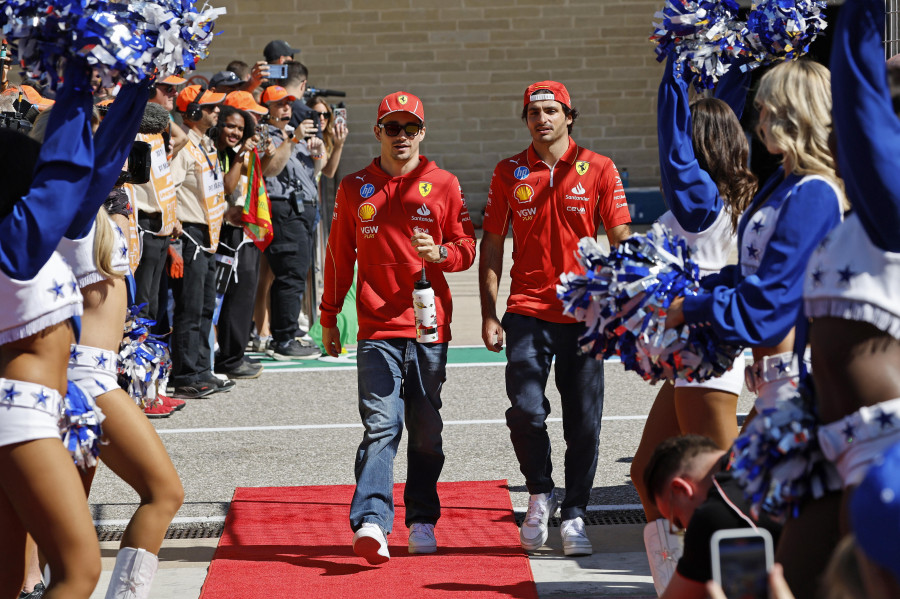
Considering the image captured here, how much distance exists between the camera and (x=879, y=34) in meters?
2.30

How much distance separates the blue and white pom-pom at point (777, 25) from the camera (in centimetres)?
396

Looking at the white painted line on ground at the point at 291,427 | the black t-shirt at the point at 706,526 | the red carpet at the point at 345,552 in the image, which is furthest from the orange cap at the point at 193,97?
the black t-shirt at the point at 706,526

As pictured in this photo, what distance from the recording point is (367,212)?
4875mm

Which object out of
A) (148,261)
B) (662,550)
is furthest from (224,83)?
(662,550)

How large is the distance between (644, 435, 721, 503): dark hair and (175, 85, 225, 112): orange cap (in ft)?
19.0

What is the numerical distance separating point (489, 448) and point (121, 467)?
10.8 feet

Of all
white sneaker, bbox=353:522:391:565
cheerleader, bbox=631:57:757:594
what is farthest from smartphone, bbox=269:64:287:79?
cheerleader, bbox=631:57:757:594

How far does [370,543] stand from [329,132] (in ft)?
24.9

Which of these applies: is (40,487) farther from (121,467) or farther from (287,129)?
(287,129)

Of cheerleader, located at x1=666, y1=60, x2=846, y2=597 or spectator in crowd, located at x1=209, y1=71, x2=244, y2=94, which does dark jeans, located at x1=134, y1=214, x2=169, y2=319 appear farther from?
cheerleader, located at x1=666, y1=60, x2=846, y2=597

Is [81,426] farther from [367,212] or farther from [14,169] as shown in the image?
[367,212]

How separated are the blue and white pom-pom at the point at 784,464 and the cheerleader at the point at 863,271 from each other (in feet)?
0.19

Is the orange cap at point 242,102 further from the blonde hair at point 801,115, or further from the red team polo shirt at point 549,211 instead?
the blonde hair at point 801,115

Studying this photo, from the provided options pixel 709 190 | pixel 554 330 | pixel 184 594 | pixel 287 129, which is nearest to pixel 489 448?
pixel 554 330
